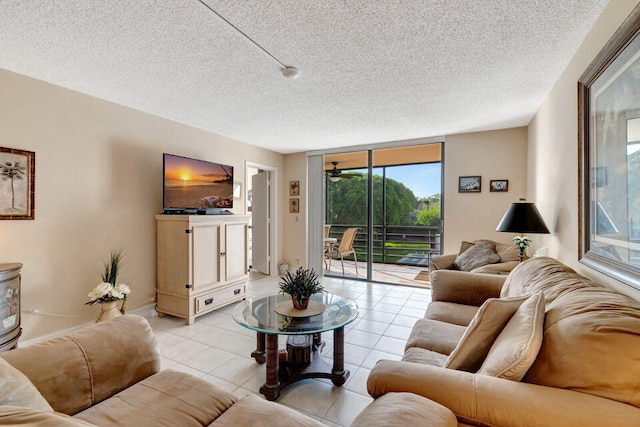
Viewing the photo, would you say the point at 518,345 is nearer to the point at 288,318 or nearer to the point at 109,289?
the point at 288,318

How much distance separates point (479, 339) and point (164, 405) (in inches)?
51.9

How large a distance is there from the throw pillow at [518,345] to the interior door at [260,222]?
15.1 ft

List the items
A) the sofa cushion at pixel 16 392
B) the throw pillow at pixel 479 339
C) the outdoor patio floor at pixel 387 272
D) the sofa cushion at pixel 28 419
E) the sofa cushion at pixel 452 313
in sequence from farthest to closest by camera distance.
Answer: the outdoor patio floor at pixel 387 272 < the sofa cushion at pixel 452 313 < the throw pillow at pixel 479 339 < the sofa cushion at pixel 16 392 < the sofa cushion at pixel 28 419

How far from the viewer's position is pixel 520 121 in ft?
11.8

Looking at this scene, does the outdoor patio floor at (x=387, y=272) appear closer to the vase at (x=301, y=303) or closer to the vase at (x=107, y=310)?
the vase at (x=301, y=303)

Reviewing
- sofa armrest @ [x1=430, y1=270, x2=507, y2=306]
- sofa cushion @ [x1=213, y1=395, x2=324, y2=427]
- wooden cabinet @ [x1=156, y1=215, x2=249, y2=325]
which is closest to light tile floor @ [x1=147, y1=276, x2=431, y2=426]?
wooden cabinet @ [x1=156, y1=215, x2=249, y2=325]

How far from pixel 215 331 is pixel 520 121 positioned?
4334mm

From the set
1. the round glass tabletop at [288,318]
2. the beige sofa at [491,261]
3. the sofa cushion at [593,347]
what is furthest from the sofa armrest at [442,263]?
the sofa cushion at [593,347]

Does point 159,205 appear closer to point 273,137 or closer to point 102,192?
point 102,192

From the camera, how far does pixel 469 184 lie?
162 inches

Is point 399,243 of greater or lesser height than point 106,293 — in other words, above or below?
above

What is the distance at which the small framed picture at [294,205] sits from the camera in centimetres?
548

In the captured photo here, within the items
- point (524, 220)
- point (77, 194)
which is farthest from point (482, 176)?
point (77, 194)

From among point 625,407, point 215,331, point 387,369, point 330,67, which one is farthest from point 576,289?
point 215,331
